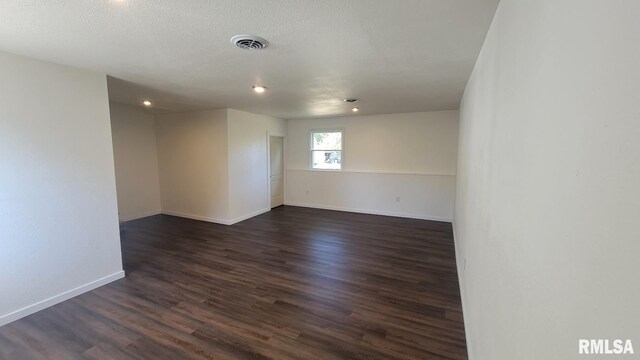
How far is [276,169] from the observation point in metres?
7.15

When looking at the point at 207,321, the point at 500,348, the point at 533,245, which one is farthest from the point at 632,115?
the point at 207,321

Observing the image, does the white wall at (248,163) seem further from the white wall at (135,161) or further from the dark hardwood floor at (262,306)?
the white wall at (135,161)

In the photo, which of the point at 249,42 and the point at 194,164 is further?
the point at 194,164

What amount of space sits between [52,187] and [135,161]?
11.1ft

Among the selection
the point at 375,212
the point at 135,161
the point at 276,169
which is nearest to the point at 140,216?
the point at 135,161

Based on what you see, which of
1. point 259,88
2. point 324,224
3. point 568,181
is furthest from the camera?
point 324,224

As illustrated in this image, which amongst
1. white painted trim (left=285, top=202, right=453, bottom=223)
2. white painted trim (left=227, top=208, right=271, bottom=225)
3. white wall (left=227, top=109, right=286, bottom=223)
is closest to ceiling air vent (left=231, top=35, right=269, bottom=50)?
white wall (left=227, top=109, right=286, bottom=223)

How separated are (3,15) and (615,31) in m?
2.92

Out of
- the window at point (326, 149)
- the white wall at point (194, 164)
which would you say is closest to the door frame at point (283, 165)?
the window at point (326, 149)

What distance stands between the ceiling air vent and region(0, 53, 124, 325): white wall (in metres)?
1.98

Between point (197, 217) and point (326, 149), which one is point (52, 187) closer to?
point (197, 217)

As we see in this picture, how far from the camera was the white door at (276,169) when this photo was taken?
696cm

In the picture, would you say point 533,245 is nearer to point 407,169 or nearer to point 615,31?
point 615,31

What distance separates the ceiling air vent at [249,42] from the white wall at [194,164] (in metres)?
3.35
